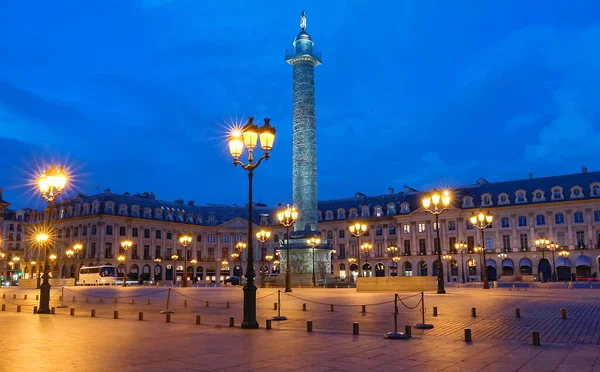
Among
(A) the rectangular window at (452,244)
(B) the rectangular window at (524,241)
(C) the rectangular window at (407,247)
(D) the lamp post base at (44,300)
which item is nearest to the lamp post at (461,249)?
(A) the rectangular window at (452,244)

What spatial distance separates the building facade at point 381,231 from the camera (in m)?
67.6

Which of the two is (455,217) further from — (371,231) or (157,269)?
(157,269)

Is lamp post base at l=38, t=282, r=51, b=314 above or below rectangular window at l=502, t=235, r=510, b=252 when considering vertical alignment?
below

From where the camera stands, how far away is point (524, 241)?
69812mm

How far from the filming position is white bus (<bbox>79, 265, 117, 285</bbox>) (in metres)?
63.3

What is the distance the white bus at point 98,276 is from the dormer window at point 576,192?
58.5m

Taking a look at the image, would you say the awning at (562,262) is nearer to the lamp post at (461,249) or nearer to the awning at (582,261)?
the awning at (582,261)

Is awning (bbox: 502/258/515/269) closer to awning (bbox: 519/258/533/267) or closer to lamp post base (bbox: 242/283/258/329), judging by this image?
awning (bbox: 519/258/533/267)

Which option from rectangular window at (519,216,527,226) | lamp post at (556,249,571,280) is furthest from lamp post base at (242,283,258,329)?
rectangular window at (519,216,527,226)

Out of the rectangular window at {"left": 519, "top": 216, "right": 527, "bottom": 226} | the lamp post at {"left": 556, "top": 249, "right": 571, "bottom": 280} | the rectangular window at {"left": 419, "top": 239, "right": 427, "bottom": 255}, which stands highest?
the rectangular window at {"left": 519, "top": 216, "right": 527, "bottom": 226}

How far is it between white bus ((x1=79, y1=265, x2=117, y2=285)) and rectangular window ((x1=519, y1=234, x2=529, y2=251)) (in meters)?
52.2

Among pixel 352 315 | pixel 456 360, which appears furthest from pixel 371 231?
pixel 456 360

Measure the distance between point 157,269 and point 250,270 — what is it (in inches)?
2831

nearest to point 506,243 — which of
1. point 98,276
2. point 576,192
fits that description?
point 576,192
